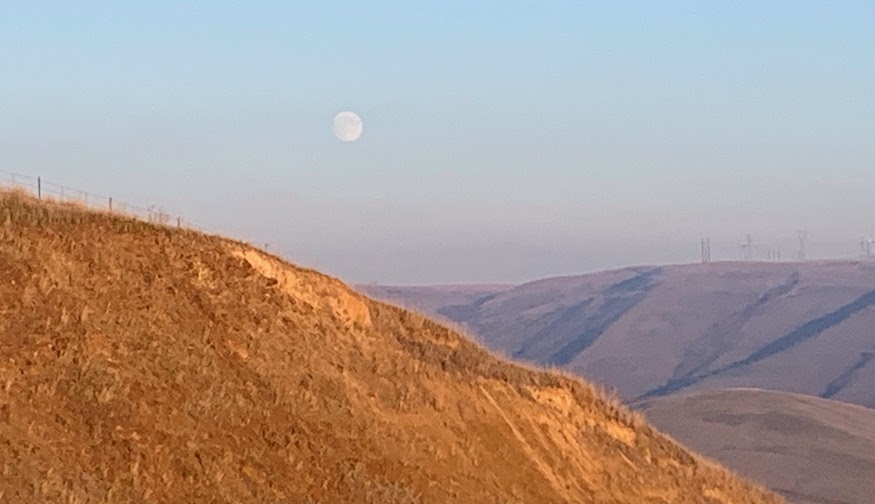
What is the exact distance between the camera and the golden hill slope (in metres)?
14.8

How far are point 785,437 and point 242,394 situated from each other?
6065 cm

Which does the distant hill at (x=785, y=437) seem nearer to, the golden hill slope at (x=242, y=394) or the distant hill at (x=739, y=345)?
the golden hill slope at (x=242, y=394)

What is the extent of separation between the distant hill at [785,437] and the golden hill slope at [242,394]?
37892 mm

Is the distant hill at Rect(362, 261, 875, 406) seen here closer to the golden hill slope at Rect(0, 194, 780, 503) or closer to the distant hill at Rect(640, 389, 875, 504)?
the distant hill at Rect(640, 389, 875, 504)

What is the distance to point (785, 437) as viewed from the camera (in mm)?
72000

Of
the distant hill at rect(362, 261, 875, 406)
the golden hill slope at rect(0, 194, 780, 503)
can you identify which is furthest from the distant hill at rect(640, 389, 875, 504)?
the distant hill at rect(362, 261, 875, 406)

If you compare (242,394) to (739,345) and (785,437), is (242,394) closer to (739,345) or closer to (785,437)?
(785,437)

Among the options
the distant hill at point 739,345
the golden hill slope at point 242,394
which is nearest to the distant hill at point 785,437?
the golden hill slope at point 242,394

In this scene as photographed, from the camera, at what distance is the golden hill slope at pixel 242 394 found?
14.8 m

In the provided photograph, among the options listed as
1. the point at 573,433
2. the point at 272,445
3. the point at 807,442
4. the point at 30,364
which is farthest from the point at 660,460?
the point at 807,442

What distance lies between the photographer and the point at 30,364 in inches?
609

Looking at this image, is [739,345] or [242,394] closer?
[242,394]

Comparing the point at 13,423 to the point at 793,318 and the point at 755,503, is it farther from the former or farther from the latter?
the point at 793,318

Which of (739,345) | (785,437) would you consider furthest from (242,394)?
(739,345)
